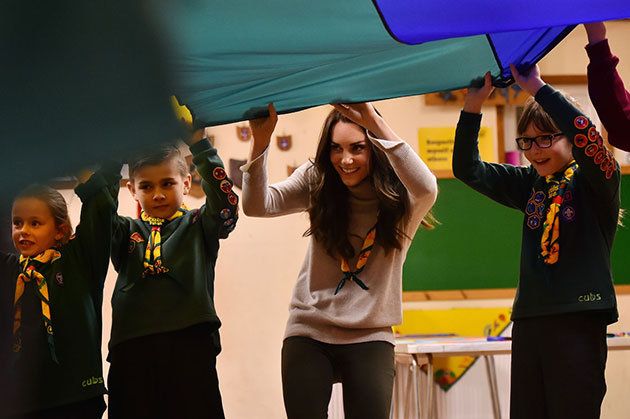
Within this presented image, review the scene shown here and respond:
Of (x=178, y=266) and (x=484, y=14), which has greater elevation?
(x=484, y=14)

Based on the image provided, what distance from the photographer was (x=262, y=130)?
228cm

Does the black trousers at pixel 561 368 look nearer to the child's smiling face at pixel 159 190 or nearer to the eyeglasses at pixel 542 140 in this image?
Answer: the eyeglasses at pixel 542 140

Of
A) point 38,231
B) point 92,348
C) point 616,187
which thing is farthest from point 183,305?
point 616,187

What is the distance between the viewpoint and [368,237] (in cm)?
238

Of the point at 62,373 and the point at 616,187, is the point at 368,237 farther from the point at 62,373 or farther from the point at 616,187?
the point at 62,373

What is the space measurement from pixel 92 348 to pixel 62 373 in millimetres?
105

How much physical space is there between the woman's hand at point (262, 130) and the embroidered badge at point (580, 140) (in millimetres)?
795

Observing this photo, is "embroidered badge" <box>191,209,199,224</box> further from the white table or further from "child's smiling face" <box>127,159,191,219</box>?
the white table

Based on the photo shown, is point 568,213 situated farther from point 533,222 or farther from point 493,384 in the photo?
point 493,384

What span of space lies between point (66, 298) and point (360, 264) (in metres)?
0.83

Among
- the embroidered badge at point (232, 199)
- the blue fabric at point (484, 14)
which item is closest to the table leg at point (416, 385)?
the embroidered badge at point (232, 199)

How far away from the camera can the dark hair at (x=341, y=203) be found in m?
2.38

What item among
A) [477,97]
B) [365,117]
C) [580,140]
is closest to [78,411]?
[365,117]

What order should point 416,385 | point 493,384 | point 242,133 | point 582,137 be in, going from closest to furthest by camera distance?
point 582,137 < point 416,385 < point 493,384 < point 242,133
